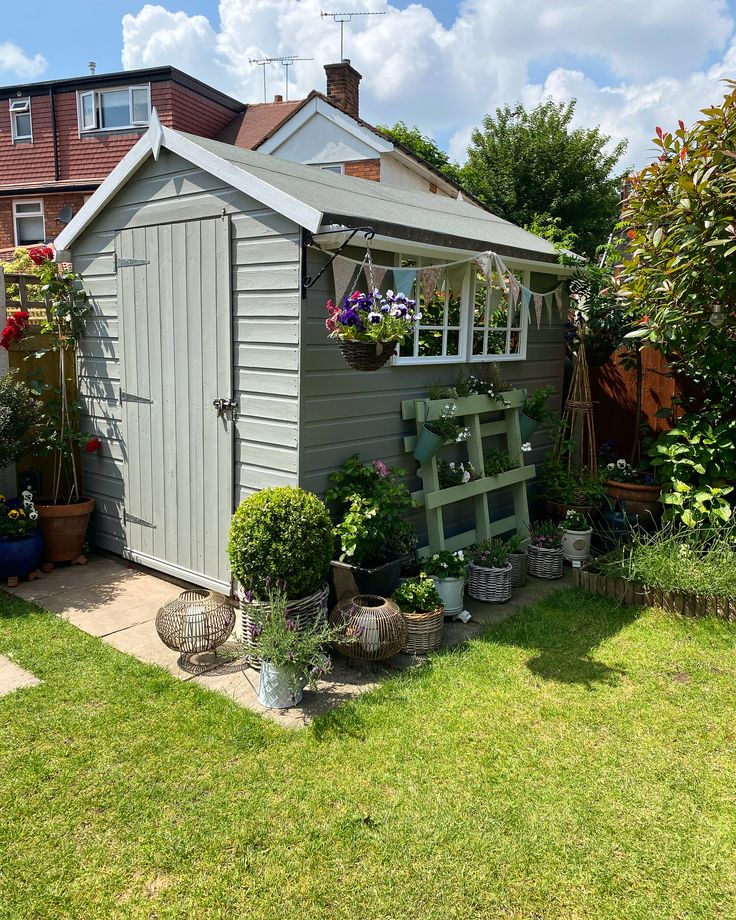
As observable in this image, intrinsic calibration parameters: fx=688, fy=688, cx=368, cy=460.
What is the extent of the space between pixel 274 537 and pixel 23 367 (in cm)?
327

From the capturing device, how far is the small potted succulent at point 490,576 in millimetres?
5160

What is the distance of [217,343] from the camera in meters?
4.63

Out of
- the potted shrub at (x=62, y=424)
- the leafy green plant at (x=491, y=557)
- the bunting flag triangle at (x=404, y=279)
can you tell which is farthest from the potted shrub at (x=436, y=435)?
the potted shrub at (x=62, y=424)

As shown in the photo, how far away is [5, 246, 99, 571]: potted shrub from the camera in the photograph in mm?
5496

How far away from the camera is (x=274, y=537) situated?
12.7 feet

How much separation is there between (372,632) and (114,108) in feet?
58.7

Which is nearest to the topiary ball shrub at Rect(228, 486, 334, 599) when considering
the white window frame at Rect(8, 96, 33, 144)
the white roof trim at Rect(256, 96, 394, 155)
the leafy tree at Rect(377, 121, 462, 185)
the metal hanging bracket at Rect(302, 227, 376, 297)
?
the metal hanging bracket at Rect(302, 227, 376, 297)

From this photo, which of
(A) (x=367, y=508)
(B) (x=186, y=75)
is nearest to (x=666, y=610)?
(A) (x=367, y=508)

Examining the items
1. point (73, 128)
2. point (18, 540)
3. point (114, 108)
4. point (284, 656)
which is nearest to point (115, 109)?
point (114, 108)

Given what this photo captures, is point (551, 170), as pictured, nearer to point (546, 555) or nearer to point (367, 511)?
point (546, 555)

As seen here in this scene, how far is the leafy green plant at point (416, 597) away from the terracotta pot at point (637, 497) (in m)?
2.69

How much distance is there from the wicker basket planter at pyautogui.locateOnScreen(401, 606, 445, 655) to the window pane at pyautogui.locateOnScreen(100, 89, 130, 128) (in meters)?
17.3

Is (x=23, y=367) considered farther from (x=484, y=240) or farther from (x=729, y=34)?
(x=729, y=34)

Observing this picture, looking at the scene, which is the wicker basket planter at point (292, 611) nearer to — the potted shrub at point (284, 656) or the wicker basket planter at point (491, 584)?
the potted shrub at point (284, 656)
